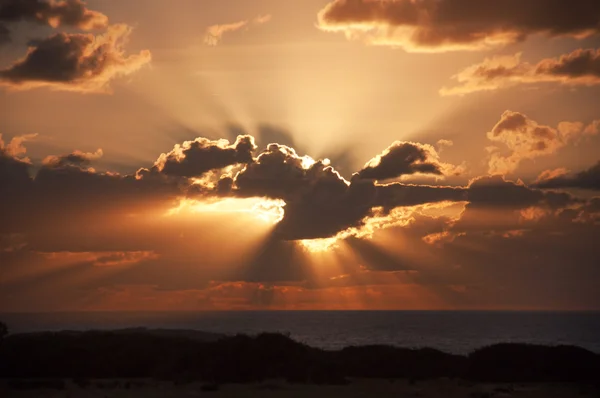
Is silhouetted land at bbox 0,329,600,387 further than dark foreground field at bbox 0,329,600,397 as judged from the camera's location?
Yes

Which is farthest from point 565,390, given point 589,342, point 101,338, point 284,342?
point 589,342

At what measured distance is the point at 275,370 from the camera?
119 ft

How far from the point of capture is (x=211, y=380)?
3538 centimetres

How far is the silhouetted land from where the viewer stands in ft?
118

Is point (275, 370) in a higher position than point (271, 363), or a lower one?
lower

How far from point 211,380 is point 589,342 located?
113m

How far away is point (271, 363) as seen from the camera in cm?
3678

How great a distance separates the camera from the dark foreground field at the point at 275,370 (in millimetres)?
32625

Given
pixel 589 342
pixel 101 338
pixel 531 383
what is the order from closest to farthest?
pixel 531 383, pixel 101 338, pixel 589 342

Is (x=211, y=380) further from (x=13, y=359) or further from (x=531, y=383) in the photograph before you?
(x=531, y=383)

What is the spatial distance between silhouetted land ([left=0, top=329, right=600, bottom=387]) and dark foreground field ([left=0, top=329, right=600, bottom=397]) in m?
0.06

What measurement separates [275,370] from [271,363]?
58 centimetres

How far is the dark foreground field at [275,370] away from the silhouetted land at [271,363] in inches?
2.2

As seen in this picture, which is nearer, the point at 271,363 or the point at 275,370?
the point at 275,370
